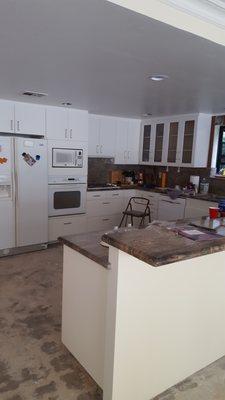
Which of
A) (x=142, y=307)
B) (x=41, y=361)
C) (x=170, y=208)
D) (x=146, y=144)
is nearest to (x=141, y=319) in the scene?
(x=142, y=307)

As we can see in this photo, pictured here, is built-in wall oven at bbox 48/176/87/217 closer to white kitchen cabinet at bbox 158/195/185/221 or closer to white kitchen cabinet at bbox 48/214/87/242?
white kitchen cabinet at bbox 48/214/87/242

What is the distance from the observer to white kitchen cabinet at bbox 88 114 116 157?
5.18m

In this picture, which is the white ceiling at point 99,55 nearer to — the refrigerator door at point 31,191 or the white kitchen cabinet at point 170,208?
the refrigerator door at point 31,191

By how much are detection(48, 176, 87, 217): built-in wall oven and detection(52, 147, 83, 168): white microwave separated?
0.64 feet

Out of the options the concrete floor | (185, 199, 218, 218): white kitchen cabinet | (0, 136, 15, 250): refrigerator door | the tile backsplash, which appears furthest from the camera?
the tile backsplash

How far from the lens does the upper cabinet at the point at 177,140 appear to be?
15.5 feet

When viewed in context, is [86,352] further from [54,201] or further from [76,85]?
[54,201]

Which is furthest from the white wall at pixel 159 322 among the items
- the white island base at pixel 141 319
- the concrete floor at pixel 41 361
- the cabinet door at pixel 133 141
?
the cabinet door at pixel 133 141

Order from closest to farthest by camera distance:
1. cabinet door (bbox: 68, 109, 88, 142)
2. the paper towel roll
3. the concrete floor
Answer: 1. the concrete floor
2. cabinet door (bbox: 68, 109, 88, 142)
3. the paper towel roll

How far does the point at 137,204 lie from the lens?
551cm

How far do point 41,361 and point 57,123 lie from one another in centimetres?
325

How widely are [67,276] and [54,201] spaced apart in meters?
2.52


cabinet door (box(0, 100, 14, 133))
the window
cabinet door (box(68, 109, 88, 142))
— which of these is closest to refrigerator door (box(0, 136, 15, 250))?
cabinet door (box(0, 100, 14, 133))

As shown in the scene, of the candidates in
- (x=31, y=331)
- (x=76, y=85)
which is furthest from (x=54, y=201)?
(x=31, y=331)
